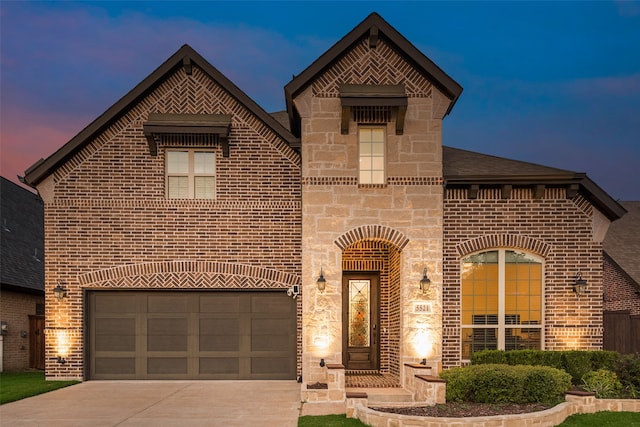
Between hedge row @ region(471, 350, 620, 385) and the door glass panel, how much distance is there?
135 inches

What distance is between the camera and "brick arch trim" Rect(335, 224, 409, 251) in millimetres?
12156

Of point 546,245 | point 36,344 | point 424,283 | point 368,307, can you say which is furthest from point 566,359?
point 36,344

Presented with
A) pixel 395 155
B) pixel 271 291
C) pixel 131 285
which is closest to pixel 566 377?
pixel 395 155

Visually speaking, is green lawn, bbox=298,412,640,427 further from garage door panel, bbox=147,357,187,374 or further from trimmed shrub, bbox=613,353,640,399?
garage door panel, bbox=147,357,187,374

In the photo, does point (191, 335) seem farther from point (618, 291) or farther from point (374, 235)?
point (618, 291)

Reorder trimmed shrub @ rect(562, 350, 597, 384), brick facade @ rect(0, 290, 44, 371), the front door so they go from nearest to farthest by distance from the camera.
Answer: trimmed shrub @ rect(562, 350, 597, 384) < the front door < brick facade @ rect(0, 290, 44, 371)

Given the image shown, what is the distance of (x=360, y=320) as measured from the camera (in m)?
14.1

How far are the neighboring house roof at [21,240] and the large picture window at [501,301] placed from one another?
12.9m

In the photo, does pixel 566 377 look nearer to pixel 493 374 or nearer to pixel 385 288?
pixel 493 374

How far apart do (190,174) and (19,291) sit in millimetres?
7516

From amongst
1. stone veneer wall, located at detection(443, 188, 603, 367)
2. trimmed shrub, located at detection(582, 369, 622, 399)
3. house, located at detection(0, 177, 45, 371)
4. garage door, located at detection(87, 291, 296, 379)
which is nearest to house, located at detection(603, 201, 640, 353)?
stone veneer wall, located at detection(443, 188, 603, 367)

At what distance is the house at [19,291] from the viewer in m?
15.9

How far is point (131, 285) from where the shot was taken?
43.0 ft

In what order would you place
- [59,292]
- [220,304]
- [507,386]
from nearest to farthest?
[507,386] → [59,292] → [220,304]
